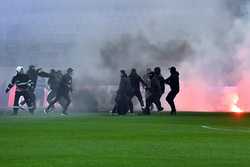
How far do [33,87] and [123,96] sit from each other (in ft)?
11.6

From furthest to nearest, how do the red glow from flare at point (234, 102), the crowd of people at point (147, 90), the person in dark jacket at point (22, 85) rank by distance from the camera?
the red glow from flare at point (234, 102) < the crowd of people at point (147, 90) < the person in dark jacket at point (22, 85)

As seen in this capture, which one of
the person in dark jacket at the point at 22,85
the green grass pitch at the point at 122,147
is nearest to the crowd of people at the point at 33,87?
the person in dark jacket at the point at 22,85

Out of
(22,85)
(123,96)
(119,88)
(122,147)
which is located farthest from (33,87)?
(122,147)

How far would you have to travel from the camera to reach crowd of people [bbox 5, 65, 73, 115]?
3300cm

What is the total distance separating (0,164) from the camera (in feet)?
40.1

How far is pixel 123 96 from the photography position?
113 ft

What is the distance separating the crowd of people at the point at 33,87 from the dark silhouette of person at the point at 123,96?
189cm

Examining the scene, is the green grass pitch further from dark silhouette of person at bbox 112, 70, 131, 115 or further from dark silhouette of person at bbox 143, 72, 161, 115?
dark silhouette of person at bbox 143, 72, 161, 115

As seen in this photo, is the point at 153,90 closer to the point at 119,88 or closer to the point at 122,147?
the point at 119,88

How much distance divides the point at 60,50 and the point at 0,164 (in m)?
40.1

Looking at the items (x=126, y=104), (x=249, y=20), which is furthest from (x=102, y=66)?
(x=126, y=104)

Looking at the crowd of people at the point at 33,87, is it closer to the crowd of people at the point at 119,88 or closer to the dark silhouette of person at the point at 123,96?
the crowd of people at the point at 119,88

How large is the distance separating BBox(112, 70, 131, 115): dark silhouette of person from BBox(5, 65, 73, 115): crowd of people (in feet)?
6.19

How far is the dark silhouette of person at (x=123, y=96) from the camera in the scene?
34031 millimetres
